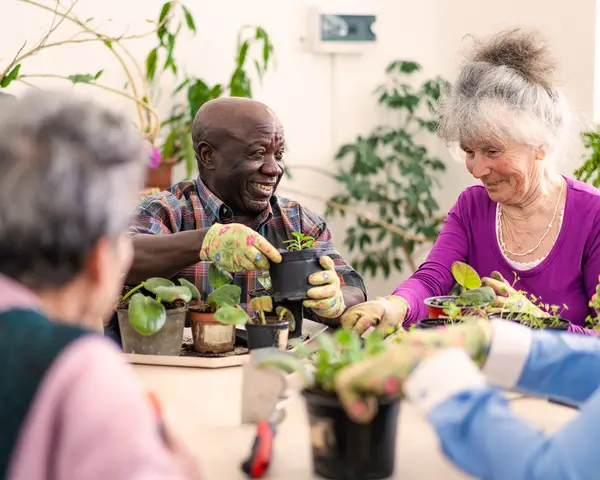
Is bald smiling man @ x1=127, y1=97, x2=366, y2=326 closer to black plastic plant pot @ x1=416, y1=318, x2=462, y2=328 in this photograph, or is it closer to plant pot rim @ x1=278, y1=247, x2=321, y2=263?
plant pot rim @ x1=278, y1=247, x2=321, y2=263

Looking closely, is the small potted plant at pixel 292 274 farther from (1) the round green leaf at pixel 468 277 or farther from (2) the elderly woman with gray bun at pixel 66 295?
(2) the elderly woman with gray bun at pixel 66 295

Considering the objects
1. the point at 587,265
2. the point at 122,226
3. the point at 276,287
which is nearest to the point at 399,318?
the point at 276,287

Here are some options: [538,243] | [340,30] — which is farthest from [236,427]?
[340,30]

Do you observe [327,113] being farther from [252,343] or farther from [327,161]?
[252,343]

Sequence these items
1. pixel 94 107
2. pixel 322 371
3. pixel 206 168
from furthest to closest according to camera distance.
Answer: pixel 206 168
pixel 322 371
pixel 94 107

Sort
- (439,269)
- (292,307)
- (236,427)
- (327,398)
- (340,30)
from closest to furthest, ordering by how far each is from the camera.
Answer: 1. (327,398)
2. (236,427)
3. (292,307)
4. (439,269)
5. (340,30)

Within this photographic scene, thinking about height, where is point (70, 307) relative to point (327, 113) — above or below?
below

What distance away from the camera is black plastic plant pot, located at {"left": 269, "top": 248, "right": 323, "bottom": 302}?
1.66m

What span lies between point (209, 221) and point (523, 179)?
0.84 metres

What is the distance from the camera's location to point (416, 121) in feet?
14.5

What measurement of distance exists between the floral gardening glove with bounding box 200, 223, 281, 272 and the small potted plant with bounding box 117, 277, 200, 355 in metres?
0.15

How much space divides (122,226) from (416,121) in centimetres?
372

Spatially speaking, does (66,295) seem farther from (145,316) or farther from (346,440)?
(145,316)

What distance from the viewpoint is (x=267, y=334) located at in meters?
1.58
